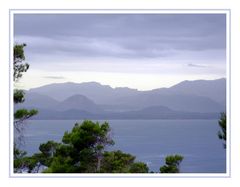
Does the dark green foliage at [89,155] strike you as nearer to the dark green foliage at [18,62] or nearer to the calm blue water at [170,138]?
the dark green foliage at [18,62]

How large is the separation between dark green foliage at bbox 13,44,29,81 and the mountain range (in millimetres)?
5501

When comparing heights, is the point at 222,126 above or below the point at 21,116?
below

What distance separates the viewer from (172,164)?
6484 millimetres

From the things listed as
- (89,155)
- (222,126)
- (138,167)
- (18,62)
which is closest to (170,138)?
(138,167)

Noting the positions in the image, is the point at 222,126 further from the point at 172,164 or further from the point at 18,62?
the point at 18,62

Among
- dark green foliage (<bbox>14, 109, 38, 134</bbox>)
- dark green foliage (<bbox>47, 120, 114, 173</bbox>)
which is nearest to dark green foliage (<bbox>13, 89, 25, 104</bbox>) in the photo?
dark green foliage (<bbox>14, 109, 38, 134</bbox>)

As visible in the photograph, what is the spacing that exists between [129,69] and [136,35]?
84.1 inches

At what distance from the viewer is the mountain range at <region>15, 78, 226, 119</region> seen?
1173cm

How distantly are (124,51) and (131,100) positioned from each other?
1477 mm

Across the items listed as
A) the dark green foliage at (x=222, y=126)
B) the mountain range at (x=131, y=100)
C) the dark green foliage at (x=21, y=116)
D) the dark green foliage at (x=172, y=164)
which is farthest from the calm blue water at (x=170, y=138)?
the dark green foliage at (x=222, y=126)

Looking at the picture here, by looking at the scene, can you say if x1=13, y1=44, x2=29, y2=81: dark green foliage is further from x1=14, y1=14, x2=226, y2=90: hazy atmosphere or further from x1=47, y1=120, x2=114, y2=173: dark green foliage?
x1=14, y1=14, x2=226, y2=90: hazy atmosphere

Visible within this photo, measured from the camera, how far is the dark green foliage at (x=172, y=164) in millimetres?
6381
